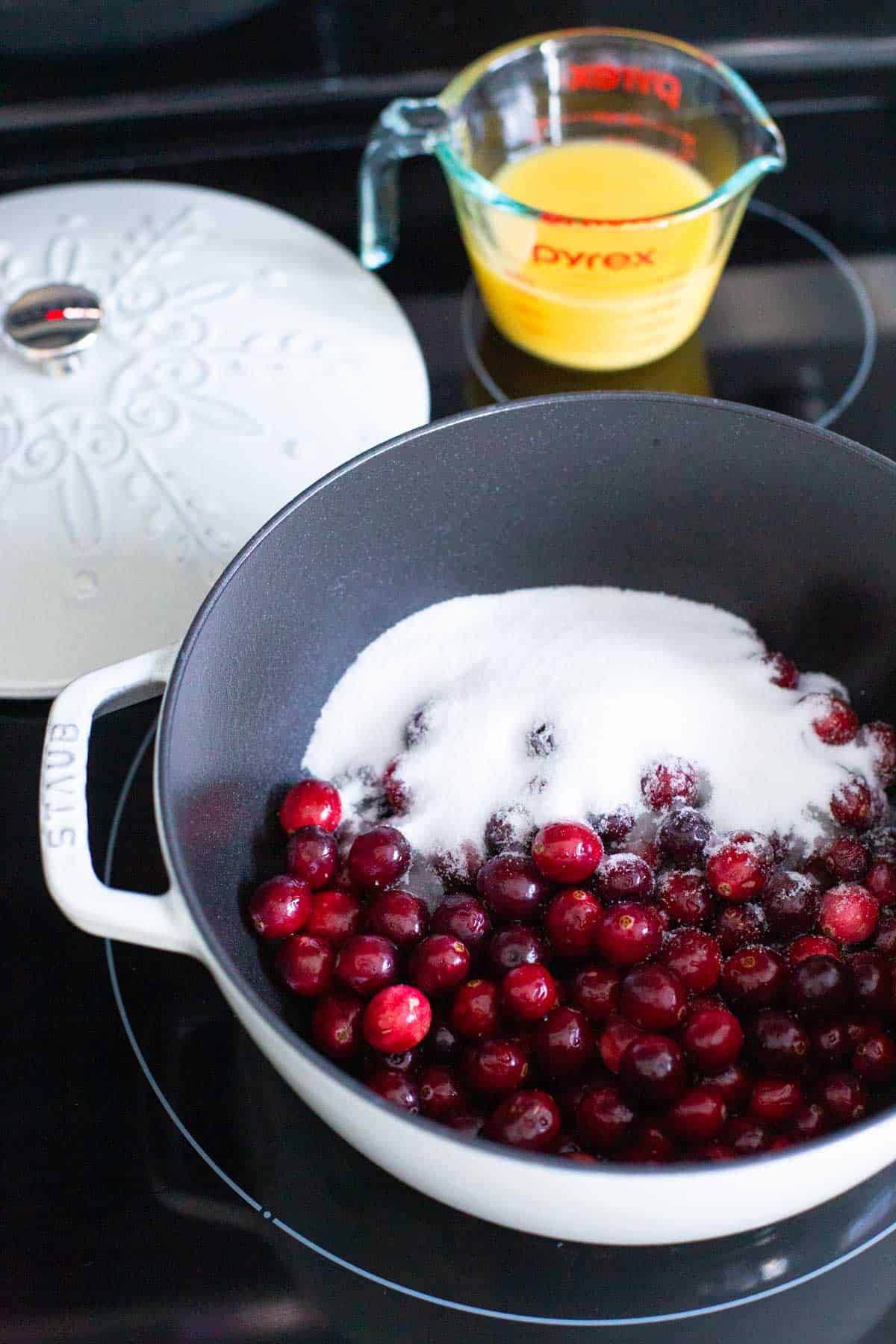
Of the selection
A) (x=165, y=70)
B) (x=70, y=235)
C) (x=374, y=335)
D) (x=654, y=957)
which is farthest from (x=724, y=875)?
(x=165, y=70)

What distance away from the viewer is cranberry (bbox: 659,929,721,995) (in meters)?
0.88

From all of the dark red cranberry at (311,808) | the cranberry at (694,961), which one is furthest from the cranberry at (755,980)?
the dark red cranberry at (311,808)

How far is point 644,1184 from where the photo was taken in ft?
2.06

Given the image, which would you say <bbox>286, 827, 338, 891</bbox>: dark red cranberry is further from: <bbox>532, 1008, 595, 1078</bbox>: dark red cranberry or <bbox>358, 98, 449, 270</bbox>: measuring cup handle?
<bbox>358, 98, 449, 270</bbox>: measuring cup handle

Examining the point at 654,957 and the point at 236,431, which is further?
the point at 236,431

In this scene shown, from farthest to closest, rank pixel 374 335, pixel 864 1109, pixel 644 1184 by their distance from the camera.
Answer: pixel 374 335, pixel 864 1109, pixel 644 1184

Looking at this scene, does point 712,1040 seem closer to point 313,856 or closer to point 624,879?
point 624,879

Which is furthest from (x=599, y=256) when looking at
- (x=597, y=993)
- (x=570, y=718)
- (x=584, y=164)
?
(x=597, y=993)

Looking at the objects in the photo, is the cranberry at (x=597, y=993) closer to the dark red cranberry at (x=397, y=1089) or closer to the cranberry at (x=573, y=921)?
the cranberry at (x=573, y=921)

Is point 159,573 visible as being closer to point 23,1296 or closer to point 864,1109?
point 23,1296

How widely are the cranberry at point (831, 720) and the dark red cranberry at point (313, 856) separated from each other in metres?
0.40

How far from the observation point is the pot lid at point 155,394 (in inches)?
44.5

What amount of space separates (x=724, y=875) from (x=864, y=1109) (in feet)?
0.62

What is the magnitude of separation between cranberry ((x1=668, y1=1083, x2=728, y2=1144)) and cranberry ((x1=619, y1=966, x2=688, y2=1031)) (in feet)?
0.18
